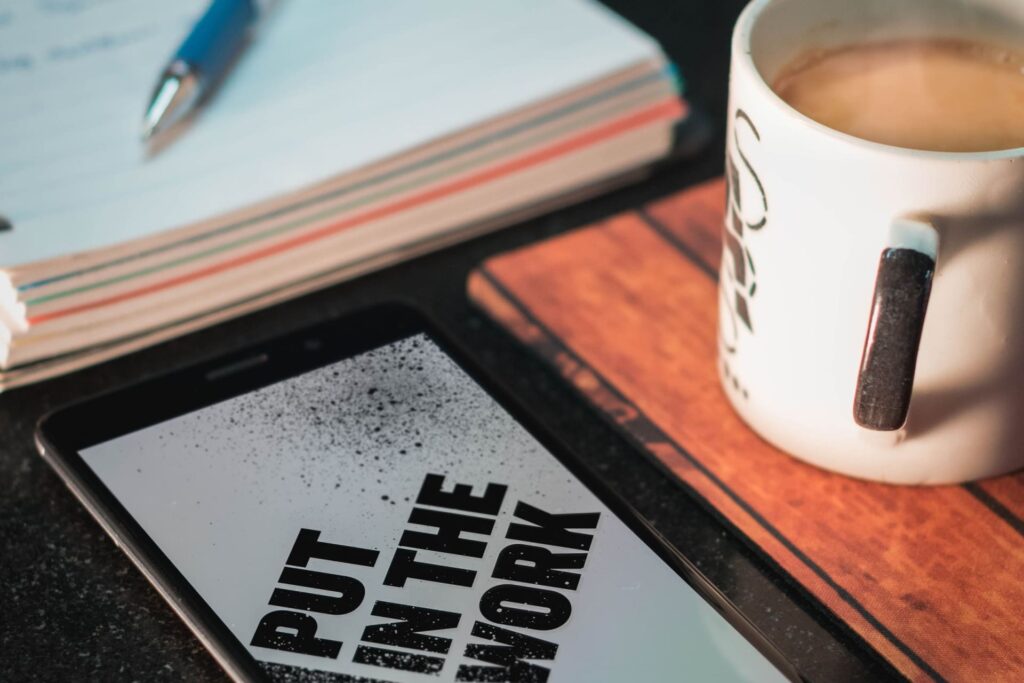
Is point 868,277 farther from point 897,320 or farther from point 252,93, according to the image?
point 252,93

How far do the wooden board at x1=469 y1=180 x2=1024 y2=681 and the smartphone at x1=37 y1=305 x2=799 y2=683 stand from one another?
0.14ft

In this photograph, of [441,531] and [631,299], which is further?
[631,299]

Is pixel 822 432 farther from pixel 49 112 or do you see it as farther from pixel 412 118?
pixel 49 112

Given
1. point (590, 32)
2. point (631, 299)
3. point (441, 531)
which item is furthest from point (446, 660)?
point (590, 32)

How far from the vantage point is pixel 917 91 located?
39 centimetres

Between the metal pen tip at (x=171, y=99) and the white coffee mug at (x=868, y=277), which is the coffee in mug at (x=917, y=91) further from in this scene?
the metal pen tip at (x=171, y=99)

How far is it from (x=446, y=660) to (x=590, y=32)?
301 mm

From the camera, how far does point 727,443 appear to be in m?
0.41

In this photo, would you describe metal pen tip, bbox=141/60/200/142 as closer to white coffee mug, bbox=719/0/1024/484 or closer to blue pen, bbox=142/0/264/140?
blue pen, bbox=142/0/264/140

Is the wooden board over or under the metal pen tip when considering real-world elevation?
under

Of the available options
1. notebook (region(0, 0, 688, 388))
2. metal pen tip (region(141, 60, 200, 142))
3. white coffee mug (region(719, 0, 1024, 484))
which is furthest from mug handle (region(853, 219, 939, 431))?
metal pen tip (region(141, 60, 200, 142))

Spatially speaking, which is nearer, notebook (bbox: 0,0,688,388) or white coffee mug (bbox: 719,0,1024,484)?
white coffee mug (bbox: 719,0,1024,484)

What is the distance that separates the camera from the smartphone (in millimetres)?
335

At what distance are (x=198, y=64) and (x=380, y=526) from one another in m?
0.25
